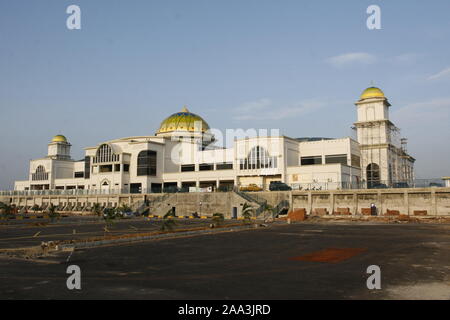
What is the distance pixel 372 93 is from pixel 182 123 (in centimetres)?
4956

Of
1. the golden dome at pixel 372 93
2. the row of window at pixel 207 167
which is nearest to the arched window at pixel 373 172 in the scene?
the golden dome at pixel 372 93

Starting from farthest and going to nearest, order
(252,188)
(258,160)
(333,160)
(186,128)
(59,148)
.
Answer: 1. (59,148)
2. (186,128)
3. (333,160)
4. (258,160)
5. (252,188)

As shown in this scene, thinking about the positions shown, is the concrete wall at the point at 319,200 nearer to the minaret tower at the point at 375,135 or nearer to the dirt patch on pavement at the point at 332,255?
the minaret tower at the point at 375,135

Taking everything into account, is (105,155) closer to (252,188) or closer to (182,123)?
(182,123)

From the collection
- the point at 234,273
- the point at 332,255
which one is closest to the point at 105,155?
the point at 332,255

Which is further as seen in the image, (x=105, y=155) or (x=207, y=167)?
(x=105, y=155)

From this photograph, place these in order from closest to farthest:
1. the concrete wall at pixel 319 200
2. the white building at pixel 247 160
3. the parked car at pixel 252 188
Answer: the concrete wall at pixel 319 200
the parked car at pixel 252 188
the white building at pixel 247 160

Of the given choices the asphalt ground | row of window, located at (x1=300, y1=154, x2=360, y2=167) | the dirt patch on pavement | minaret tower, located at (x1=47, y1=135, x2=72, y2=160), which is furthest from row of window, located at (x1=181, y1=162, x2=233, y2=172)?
the dirt patch on pavement

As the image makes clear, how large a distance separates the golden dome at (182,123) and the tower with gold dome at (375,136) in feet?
140

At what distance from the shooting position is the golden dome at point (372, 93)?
7756 cm

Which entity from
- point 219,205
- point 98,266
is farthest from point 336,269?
point 219,205

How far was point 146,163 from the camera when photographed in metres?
84.8
